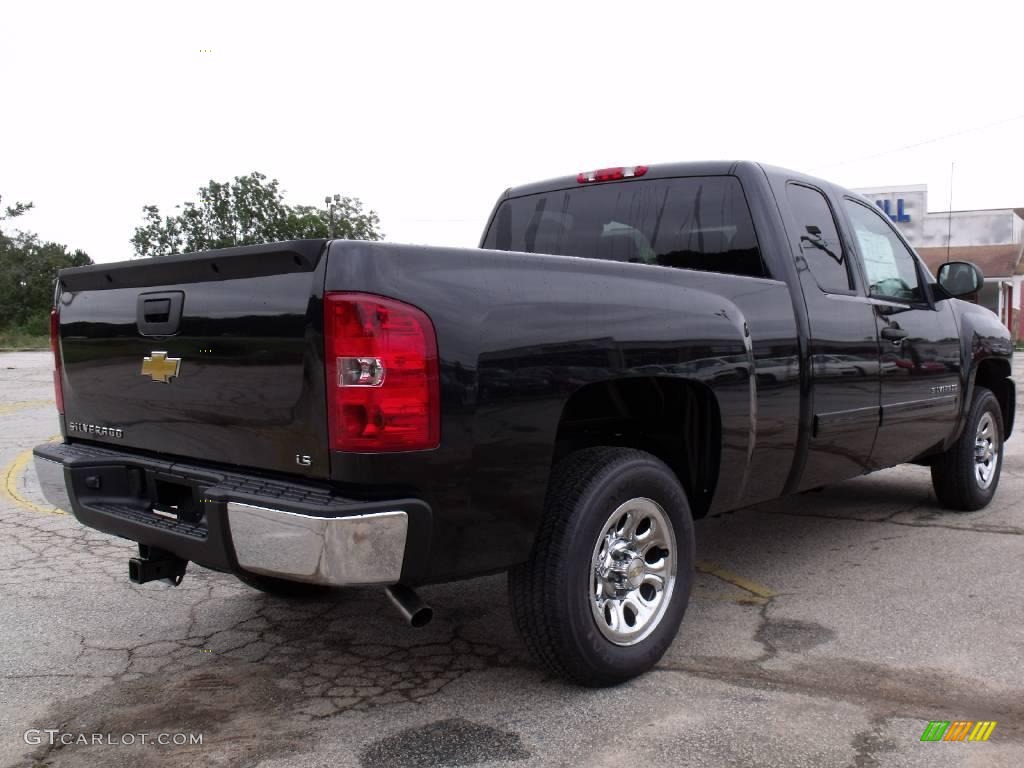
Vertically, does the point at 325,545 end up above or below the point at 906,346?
below

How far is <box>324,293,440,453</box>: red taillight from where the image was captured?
2637 mm

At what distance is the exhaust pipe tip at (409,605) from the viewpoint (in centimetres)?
290

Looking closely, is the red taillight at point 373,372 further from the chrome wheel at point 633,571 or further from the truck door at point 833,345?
the truck door at point 833,345

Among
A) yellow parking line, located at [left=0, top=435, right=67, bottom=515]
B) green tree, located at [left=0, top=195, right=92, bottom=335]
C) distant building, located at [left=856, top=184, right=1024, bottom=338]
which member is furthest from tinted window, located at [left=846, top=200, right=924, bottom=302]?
green tree, located at [left=0, top=195, right=92, bottom=335]

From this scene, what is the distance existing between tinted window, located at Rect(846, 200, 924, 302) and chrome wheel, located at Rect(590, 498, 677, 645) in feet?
6.80

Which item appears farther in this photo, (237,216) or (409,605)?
(237,216)

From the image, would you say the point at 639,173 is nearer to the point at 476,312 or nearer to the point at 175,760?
the point at 476,312

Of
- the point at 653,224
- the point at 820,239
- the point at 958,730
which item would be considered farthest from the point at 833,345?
the point at 958,730

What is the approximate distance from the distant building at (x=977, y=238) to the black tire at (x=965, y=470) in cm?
3153

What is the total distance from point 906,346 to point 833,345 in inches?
34.2

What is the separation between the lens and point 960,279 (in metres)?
5.36

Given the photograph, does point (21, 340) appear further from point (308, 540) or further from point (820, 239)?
point (308, 540)

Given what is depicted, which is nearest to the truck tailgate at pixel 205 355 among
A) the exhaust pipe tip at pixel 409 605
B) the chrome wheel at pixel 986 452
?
the exhaust pipe tip at pixel 409 605

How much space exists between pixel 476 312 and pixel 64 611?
272 cm
